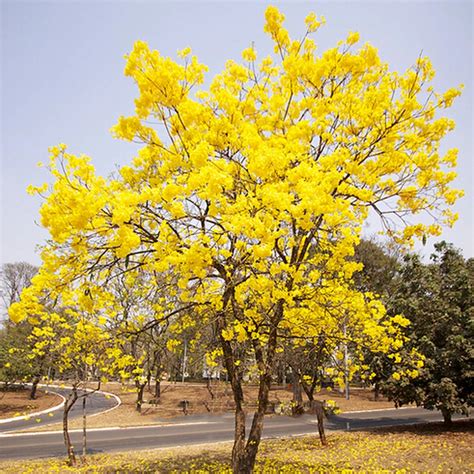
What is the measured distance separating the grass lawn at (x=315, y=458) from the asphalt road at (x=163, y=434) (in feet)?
7.68

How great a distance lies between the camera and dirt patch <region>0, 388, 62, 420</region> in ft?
74.6

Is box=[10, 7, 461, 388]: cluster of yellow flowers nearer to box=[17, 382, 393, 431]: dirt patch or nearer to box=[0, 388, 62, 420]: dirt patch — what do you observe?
box=[17, 382, 393, 431]: dirt patch

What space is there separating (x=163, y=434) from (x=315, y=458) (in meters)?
8.49

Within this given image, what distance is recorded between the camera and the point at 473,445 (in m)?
10.5

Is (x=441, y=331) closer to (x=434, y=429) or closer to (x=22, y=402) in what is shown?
(x=434, y=429)

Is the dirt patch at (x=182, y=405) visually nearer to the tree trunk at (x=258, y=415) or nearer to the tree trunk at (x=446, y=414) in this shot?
the tree trunk at (x=446, y=414)

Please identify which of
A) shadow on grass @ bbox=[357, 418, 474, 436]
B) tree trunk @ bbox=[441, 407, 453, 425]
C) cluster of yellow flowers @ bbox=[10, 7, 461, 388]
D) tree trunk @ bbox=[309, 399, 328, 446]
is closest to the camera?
cluster of yellow flowers @ bbox=[10, 7, 461, 388]

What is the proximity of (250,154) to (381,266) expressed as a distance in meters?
25.4

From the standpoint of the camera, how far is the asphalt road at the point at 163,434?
12.2 meters

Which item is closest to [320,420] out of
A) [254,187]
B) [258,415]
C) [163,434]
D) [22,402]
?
[258,415]

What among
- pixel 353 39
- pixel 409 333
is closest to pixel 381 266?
pixel 409 333

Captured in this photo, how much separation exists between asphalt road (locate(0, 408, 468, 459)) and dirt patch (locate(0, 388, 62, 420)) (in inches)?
304

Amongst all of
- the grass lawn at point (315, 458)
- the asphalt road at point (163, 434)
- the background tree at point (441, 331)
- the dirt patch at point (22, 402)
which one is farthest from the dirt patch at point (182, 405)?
the background tree at point (441, 331)

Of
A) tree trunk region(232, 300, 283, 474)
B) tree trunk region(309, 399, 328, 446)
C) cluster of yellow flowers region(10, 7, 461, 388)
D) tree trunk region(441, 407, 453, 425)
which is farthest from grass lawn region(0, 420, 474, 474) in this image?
cluster of yellow flowers region(10, 7, 461, 388)
